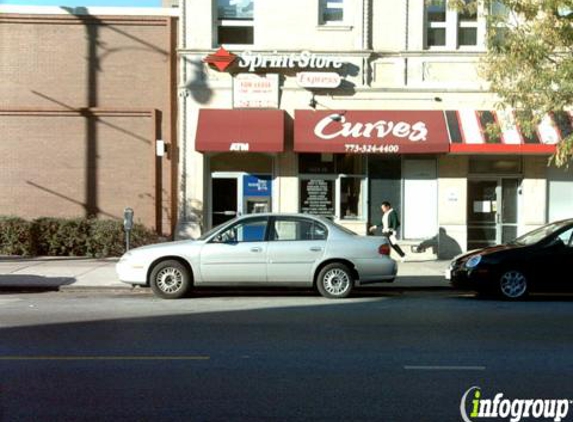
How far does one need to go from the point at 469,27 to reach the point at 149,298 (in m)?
11.5

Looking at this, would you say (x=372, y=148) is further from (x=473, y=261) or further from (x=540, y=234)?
(x=473, y=261)

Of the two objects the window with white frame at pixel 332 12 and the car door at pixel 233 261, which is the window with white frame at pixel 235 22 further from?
the car door at pixel 233 261

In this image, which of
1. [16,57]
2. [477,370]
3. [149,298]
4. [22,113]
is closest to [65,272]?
[149,298]

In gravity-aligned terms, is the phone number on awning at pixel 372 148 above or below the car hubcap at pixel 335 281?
above

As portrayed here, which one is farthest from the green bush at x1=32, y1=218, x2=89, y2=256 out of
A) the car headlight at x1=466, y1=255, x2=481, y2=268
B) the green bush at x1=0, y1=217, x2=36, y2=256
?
the car headlight at x1=466, y1=255, x2=481, y2=268

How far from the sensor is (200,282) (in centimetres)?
1137

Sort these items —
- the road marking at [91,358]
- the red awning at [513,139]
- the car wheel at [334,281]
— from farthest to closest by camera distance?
the red awning at [513,139], the car wheel at [334,281], the road marking at [91,358]

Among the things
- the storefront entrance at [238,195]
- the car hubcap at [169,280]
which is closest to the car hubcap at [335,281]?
the car hubcap at [169,280]

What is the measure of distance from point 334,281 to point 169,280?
2828 mm

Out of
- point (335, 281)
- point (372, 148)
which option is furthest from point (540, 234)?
point (372, 148)

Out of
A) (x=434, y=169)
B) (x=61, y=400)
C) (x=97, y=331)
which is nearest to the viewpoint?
(x=61, y=400)

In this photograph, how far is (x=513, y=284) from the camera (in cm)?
1147

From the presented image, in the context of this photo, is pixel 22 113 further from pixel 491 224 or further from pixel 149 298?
pixel 491 224

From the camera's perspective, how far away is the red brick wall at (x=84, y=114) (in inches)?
709
